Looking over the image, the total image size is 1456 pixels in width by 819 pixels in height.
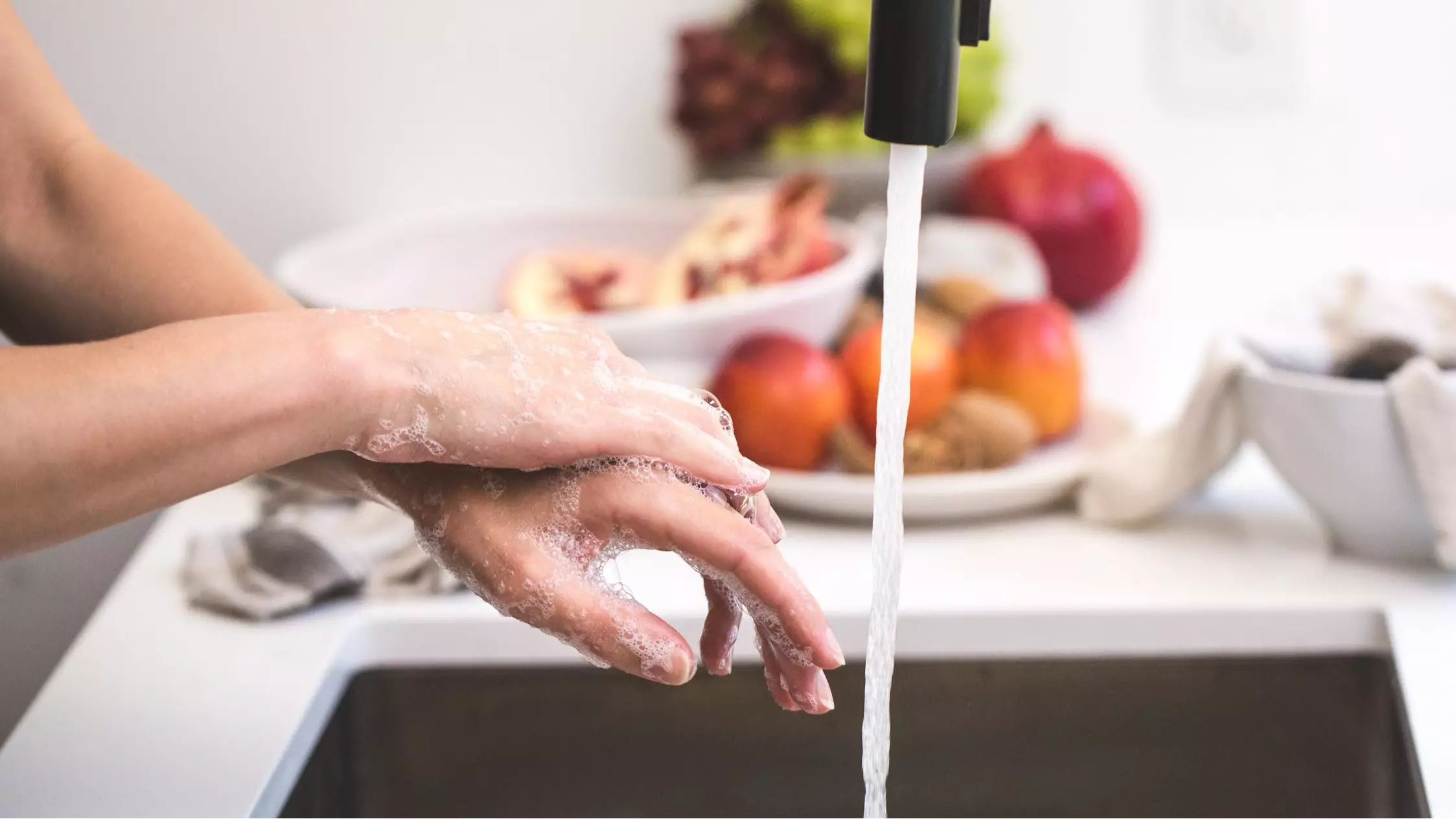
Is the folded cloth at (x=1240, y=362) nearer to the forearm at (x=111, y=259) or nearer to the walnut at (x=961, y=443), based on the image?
the walnut at (x=961, y=443)

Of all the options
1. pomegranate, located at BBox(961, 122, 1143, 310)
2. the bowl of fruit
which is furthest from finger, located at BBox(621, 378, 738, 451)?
pomegranate, located at BBox(961, 122, 1143, 310)

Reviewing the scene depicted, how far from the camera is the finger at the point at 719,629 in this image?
543mm

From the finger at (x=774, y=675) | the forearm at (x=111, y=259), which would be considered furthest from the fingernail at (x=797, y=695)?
the forearm at (x=111, y=259)

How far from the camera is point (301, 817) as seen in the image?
1.99ft

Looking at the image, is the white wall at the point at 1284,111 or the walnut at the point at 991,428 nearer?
the walnut at the point at 991,428

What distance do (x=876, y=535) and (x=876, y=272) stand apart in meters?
0.60

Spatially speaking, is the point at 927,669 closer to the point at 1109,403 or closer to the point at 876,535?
the point at 876,535

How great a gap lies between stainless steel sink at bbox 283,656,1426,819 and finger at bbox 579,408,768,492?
0.81 feet

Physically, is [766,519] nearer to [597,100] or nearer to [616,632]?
[616,632]

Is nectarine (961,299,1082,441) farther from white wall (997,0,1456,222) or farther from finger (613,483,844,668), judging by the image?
white wall (997,0,1456,222)

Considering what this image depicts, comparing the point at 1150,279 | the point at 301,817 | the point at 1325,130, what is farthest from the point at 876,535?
the point at 1325,130

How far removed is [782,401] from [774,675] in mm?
303

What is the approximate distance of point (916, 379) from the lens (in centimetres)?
84

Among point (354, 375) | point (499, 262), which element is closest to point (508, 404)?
point (354, 375)
